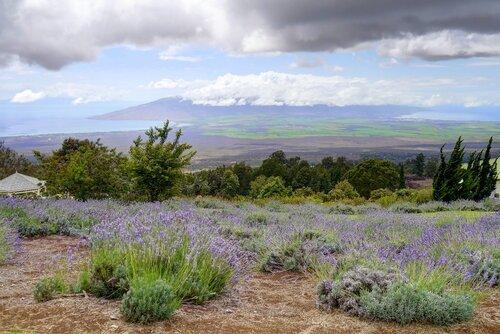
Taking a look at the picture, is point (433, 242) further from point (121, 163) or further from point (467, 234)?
point (121, 163)

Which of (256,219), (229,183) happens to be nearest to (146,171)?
(256,219)

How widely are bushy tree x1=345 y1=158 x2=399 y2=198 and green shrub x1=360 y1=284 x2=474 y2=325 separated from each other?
198 feet

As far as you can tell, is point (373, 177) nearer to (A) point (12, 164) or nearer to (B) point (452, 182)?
(B) point (452, 182)

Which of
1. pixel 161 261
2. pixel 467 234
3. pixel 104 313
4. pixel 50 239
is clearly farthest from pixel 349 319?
pixel 50 239

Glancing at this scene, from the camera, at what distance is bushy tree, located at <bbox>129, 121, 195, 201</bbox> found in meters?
18.4

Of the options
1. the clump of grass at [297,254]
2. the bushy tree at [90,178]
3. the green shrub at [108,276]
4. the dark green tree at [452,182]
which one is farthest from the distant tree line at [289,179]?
the green shrub at [108,276]

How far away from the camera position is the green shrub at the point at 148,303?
3.93 metres

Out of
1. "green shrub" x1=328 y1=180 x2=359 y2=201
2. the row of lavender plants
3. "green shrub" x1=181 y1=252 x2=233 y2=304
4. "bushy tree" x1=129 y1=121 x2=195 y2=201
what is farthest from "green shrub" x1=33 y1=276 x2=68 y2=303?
"green shrub" x1=328 y1=180 x2=359 y2=201

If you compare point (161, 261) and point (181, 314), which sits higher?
point (161, 261)

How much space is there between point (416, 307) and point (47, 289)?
3.36m

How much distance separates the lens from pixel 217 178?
6919 cm

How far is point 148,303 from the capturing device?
154 inches

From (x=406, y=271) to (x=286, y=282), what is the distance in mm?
1764

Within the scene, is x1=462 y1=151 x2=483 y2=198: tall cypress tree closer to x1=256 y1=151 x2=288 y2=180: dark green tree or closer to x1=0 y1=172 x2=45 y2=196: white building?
x1=0 y1=172 x2=45 y2=196: white building
